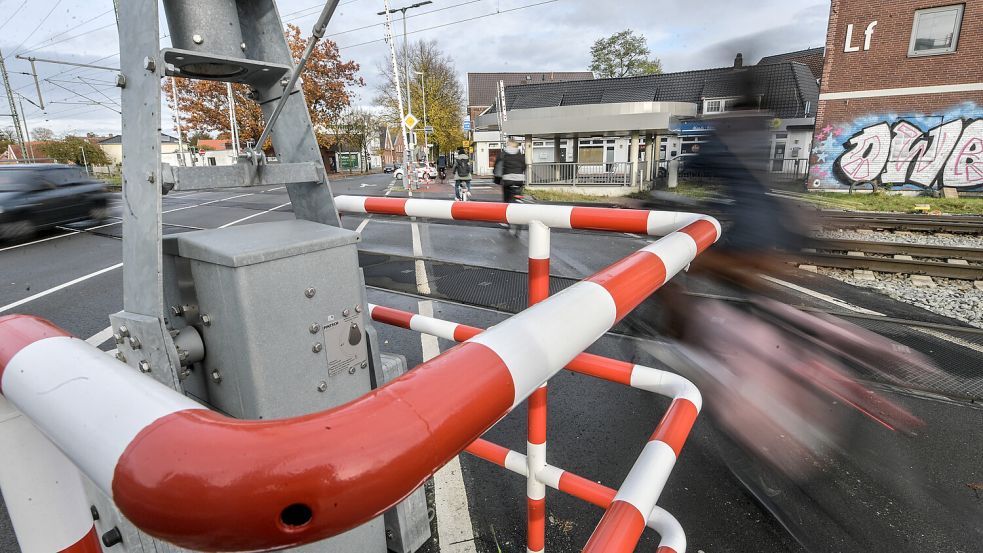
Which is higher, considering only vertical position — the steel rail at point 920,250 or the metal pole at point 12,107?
the metal pole at point 12,107

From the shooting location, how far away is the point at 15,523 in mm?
893

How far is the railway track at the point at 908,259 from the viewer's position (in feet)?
24.0

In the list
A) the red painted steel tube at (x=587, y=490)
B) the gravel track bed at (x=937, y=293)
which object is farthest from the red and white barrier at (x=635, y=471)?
the gravel track bed at (x=937, y=293)

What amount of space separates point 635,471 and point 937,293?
783 centimetres

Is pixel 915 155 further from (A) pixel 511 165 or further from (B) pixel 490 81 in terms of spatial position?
(B) pixel 490 81

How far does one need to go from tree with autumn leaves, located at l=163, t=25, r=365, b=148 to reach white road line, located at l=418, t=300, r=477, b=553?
1792 inches

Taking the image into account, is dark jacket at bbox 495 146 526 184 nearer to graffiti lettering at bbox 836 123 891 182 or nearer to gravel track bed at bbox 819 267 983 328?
gravel track bed at bbox 819 267 983 328

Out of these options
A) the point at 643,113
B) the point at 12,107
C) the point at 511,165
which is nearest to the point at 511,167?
the point at 511,165

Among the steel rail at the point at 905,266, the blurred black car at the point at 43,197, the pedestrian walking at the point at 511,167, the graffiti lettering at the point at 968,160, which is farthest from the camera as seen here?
the graffiti lettering at the point at 968,160

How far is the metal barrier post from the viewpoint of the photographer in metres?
1.67

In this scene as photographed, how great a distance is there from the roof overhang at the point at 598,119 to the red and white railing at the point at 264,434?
78.2 feet

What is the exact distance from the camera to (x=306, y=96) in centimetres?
4509

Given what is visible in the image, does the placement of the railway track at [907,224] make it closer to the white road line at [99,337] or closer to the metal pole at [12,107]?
the white road line at [99,337]

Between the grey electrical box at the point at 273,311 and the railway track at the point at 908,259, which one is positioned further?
the railway track at the point at 908,259
